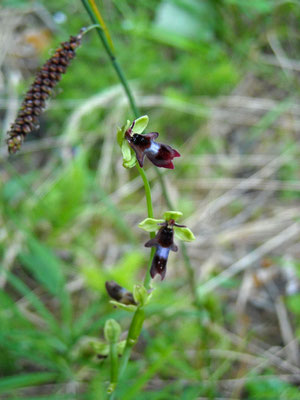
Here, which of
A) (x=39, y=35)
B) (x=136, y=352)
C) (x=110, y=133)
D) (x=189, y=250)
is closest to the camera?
(x=136, y=352)

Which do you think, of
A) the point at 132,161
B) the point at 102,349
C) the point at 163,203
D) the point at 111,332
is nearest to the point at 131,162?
the point at 132,161

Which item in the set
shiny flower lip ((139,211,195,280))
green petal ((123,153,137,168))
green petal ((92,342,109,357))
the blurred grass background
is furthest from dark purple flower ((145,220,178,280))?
the blurred grass background

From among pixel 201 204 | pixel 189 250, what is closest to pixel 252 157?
pixel 201 204

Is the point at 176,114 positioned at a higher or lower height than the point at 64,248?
higher

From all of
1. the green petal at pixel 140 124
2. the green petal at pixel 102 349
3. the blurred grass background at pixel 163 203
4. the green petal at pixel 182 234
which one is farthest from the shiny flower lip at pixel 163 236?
the blurred grass background at pixel 163 203

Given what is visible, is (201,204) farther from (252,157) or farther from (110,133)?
(110,133)

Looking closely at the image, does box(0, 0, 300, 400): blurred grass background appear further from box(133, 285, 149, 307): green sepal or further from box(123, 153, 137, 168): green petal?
box(123, 153, 137, 168): green petal
